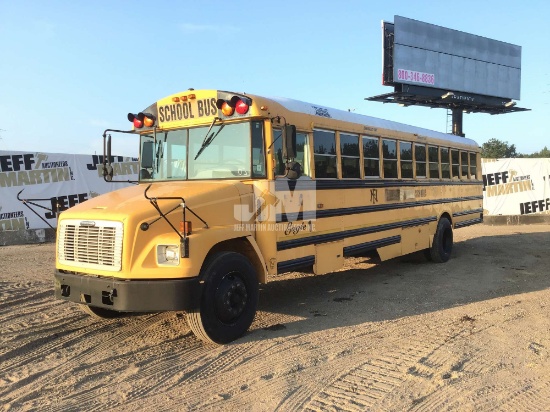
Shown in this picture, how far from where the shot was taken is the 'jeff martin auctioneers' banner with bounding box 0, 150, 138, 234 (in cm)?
1294

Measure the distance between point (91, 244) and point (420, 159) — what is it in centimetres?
593

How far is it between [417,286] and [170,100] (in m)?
4.44

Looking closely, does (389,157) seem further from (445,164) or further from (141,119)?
(141,119)

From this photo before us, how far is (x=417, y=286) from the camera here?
6.88 meters

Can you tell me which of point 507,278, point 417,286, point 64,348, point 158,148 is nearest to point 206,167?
point 158,148

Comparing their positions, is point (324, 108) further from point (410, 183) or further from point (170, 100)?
point (410, 183)

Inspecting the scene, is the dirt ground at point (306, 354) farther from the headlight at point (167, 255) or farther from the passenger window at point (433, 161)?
the passenger window at point (433, 161)

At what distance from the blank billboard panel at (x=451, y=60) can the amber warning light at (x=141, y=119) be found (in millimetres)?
21587

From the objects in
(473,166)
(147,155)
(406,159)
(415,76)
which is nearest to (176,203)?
(147,155)

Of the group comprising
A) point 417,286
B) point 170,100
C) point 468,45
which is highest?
point 468,45

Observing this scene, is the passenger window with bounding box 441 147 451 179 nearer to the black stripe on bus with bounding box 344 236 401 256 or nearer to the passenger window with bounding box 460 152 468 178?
the passenger window with bounding box 460 152 468 178

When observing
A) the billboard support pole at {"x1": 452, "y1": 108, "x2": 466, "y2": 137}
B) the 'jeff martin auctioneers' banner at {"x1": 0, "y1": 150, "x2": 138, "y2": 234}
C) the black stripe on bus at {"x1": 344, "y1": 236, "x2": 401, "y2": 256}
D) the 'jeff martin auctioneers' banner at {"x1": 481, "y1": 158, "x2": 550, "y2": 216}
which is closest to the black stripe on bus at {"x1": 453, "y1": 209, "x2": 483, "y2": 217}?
the black stripe on bus at {"x1": 344, "y1": 236, "x2": 401, "y2": 256}

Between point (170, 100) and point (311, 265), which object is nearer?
point (170, 100)

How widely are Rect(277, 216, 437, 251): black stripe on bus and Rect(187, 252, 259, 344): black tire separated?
26.8 inches
